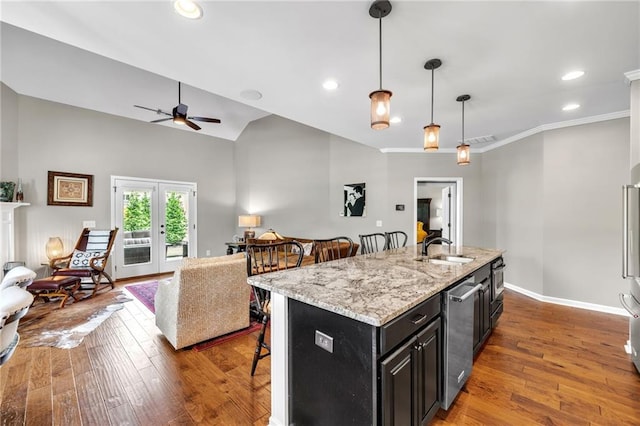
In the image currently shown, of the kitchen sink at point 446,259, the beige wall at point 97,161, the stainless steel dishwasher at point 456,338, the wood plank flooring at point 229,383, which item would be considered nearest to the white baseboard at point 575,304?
the wood plank flooring at point 229,383

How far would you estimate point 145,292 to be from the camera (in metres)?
4.48

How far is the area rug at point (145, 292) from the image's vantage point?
3937 mm

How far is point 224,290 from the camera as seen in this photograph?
107 inches

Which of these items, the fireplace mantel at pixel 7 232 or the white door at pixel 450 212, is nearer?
the fireplace mantel at pixel 7 232

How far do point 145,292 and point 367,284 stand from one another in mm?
4364

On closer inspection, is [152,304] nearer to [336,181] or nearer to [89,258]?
[89,258]

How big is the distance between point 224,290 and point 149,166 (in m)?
4.46

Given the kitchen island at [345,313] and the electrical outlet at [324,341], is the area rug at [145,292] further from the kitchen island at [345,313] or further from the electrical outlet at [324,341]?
the electrical outlet at [324,341]

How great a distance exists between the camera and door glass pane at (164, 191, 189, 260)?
20.0 ft

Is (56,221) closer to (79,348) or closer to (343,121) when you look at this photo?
(79,348)

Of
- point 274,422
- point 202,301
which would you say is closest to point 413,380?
point 274,422

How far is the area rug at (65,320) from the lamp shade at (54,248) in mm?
873

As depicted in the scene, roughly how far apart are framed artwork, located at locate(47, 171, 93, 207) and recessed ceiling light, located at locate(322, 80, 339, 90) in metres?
5.04

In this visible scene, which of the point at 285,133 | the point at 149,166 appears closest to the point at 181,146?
the point at 149,166
